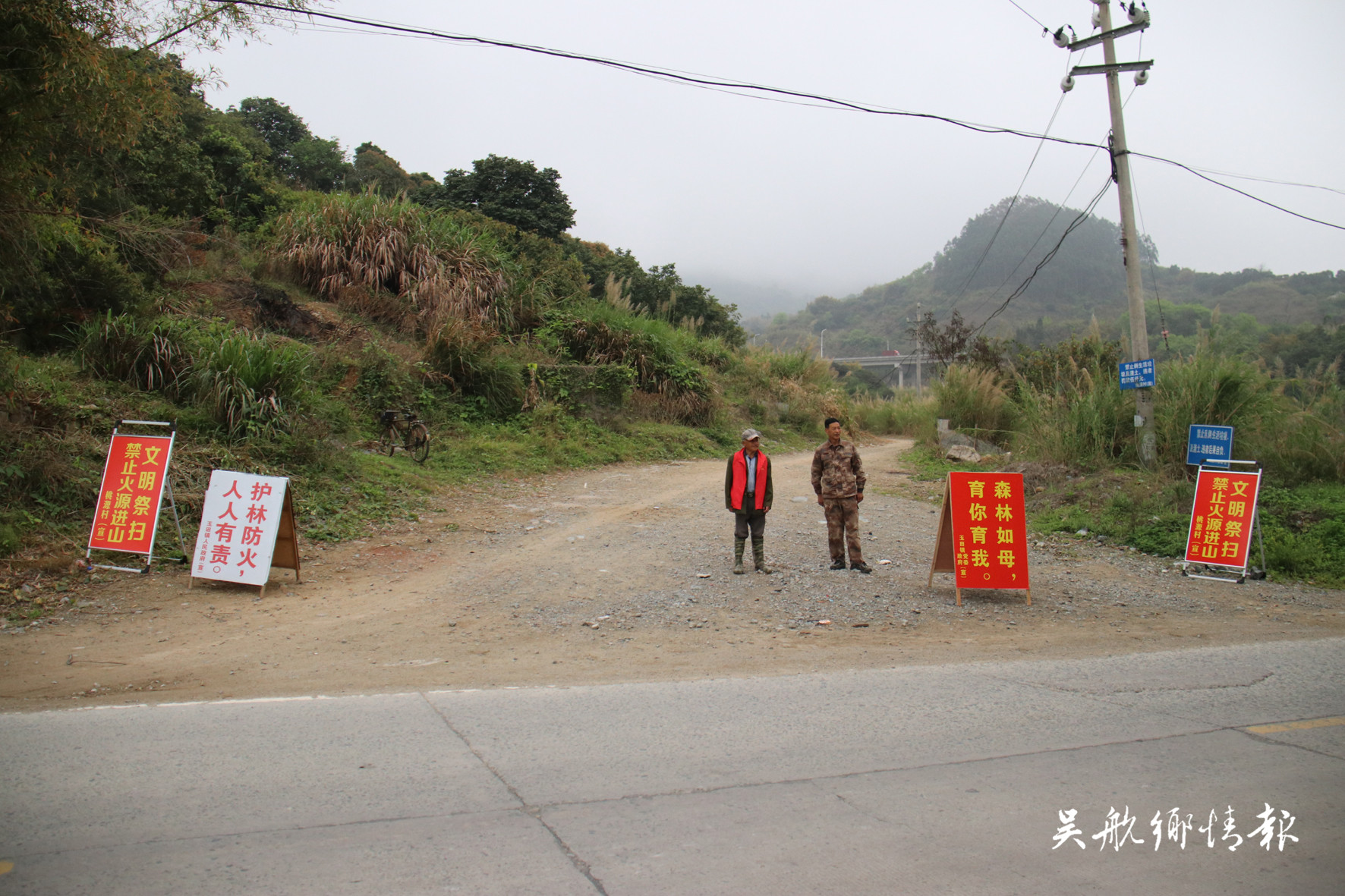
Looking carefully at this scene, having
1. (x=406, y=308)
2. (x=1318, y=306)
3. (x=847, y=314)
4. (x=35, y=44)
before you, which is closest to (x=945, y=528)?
(x=35, y=44)

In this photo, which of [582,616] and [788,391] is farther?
[788,391]

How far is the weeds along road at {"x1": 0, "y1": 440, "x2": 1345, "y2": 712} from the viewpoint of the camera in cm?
590

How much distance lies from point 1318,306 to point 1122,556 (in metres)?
36.6

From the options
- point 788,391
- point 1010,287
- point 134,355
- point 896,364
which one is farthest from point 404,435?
point 1010,287

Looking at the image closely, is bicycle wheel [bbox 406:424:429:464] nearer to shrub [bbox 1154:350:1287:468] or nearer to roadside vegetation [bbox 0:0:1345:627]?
roadside vegetation [bbox 0:0:1345:627]

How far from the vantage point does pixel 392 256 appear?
18469 millimetres

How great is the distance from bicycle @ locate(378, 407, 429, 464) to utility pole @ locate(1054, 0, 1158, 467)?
39.1 ft

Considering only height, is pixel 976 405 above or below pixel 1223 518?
above

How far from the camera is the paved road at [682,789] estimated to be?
309cm

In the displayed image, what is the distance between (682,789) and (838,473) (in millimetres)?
5874

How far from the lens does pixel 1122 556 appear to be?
10.9 metres

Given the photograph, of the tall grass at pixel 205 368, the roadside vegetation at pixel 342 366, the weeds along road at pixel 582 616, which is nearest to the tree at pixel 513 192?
the roadside vegetation at pixel 342 366

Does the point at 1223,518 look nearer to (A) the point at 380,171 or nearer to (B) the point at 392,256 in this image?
(B) the point at 392,256

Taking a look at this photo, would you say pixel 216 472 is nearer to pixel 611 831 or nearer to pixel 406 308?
pixel 611 831
